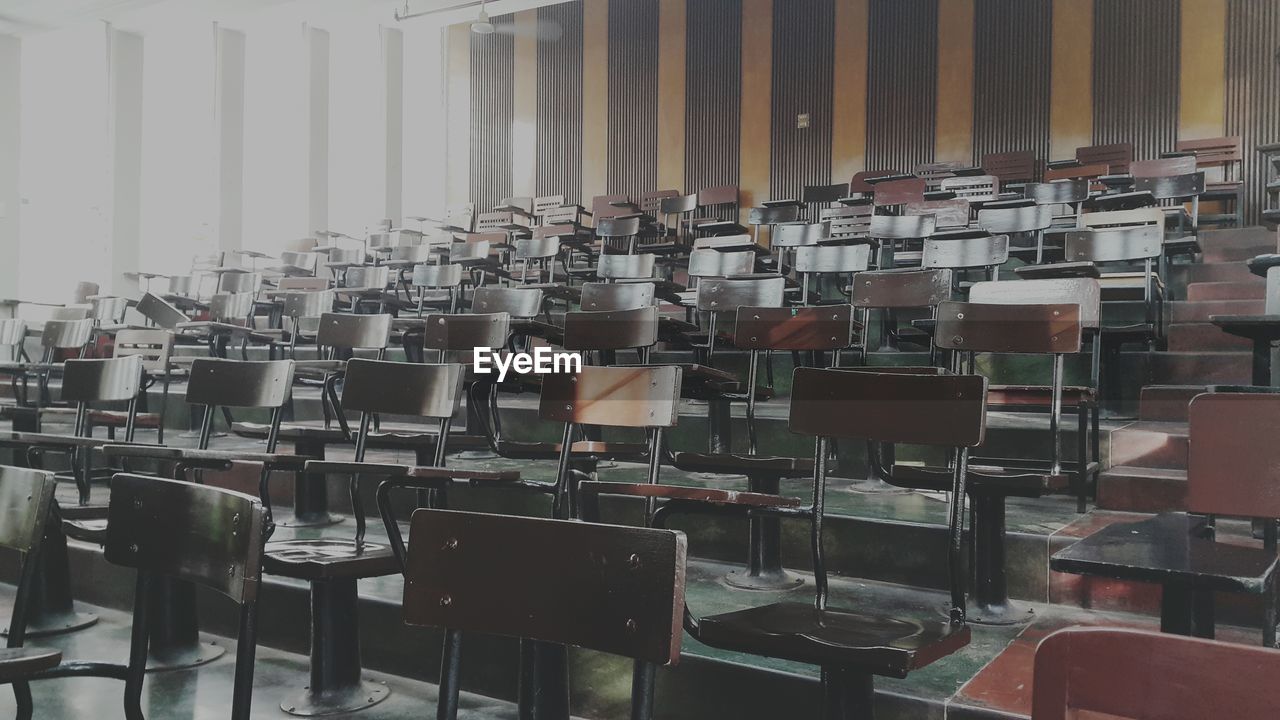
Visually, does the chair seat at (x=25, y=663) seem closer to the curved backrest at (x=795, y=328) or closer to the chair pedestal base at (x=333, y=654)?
the chair pedestal base at (x=333, y=654)

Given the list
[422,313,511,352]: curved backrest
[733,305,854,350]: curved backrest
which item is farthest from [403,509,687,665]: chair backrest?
[422,313,511,352]: curved backrest

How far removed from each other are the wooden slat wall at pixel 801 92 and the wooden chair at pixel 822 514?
341 inches

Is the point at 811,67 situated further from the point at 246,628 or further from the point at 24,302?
the point at 246,628

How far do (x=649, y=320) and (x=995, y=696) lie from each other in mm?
2106

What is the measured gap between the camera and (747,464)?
2723mm

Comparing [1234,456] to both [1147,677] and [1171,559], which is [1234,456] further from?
[1147,677]

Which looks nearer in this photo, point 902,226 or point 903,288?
point 903,288

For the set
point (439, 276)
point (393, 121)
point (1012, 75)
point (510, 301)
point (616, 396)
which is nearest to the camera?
point (616, 396)

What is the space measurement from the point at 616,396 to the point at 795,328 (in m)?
1.32

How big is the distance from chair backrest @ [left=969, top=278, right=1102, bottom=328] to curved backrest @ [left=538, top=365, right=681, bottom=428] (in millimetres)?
1282

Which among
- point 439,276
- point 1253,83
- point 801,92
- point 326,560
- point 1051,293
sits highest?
point 801,92

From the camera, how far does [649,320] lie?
146 inches

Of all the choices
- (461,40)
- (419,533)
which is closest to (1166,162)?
(419,533)

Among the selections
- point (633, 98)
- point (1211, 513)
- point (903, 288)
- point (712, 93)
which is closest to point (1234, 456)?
point (1211, 513)
